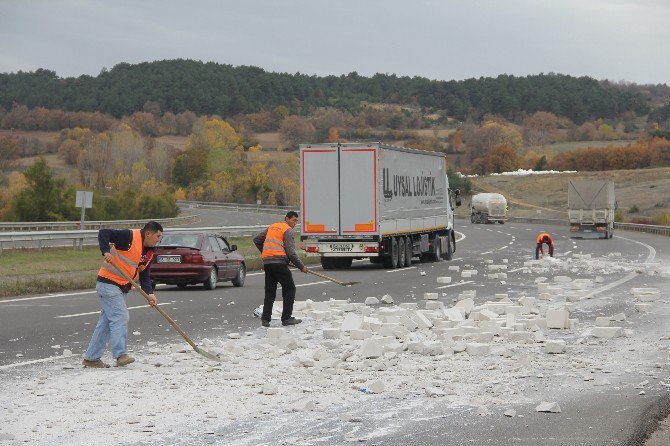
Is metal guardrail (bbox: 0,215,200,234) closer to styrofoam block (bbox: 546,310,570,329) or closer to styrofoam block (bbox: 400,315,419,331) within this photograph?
styrofoam block (bbox: 400,315,419,331)

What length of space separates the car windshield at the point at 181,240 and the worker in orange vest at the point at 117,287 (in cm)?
1248

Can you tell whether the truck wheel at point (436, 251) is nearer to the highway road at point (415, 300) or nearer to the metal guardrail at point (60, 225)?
the highway road at point (415, 300)

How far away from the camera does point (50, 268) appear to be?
31.6 m

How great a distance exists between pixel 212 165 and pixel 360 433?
153120 millimetres

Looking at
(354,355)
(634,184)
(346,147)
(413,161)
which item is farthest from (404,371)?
(634,184)

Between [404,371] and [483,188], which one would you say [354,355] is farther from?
[483,188]

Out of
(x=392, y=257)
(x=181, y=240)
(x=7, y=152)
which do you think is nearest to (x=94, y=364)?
(x=181, y=240)

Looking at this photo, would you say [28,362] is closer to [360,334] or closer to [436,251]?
[360,334]

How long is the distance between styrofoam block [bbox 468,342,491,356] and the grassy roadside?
13415 mm

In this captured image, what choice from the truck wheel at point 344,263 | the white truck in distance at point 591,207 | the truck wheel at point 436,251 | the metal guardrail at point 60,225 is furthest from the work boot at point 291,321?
the white truck in distance at point 591,207

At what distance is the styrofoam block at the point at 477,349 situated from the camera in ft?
42.6

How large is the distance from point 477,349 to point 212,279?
12764 millimetres

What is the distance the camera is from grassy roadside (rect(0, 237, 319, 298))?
2469 cm

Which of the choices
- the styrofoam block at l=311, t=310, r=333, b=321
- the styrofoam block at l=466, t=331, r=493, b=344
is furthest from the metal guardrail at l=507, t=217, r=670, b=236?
the styrofoam block at l=466, t=331, r=493, b=344
